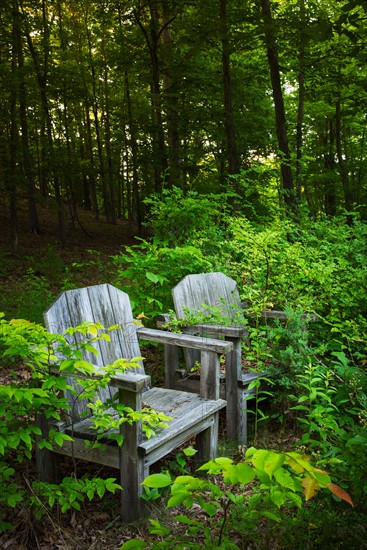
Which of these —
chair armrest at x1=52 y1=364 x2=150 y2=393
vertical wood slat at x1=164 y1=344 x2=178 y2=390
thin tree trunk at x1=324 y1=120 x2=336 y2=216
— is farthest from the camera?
thin tree trunk at x1=324 y1=120 x2=336 y2=216

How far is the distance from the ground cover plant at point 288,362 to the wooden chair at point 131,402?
0.19m

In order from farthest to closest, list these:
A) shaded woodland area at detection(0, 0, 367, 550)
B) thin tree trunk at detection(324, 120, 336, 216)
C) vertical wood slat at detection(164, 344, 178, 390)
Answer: thin tree trunk at detection(324, 120, 336, 216) → vertical wood slat at detection(164, 344, 178, 390) → shaded woodland area at detection(0, 0, 367, 550)

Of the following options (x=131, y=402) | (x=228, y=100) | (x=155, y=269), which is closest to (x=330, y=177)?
(x=228, y=100)

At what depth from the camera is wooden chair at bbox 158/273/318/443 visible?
139 inches

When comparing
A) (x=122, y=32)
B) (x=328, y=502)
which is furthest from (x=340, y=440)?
(x=122, y=32)

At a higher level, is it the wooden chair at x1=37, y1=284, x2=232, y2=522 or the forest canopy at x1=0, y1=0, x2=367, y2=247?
the forest canopy at x1=0, y1=0, x2=367, y2=247

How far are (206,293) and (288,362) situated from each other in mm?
1050

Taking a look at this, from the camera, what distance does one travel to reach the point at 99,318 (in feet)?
10.5

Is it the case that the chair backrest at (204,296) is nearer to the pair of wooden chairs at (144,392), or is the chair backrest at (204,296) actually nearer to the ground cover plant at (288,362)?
the pair of wooden chairs at (144,392)

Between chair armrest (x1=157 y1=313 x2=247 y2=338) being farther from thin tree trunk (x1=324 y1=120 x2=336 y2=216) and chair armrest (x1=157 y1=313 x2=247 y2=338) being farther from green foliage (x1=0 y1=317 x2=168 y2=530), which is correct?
thin tree trunk (x1=324 y1=120 x2=336 y2=216)

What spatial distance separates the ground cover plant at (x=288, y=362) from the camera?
2.08 meters

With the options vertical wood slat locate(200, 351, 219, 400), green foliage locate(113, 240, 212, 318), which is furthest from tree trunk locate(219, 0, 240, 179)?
vertical wood slat locate(200, 351, 219, 400)

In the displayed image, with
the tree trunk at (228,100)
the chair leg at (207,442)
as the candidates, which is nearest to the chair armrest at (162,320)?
the chair leg at (207,442)

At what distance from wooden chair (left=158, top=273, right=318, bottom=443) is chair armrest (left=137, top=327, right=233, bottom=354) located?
0.28 metres
